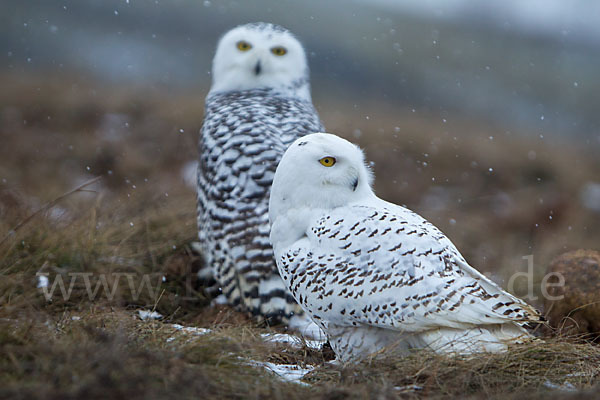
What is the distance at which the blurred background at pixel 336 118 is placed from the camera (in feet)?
17.3

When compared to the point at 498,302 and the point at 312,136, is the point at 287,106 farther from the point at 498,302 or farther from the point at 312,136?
the point at 498,302

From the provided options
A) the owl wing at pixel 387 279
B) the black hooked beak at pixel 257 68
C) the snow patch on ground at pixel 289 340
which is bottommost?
the snow patch on ground at pixel 289 340

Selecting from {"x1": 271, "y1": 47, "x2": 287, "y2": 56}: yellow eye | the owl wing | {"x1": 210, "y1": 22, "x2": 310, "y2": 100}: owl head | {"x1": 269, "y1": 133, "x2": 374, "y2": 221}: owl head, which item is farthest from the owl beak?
{"x1": 271, "y1": 47, "x2": 287, "y2": 56}: yellow eye

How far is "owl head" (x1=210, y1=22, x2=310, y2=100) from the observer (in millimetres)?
4188

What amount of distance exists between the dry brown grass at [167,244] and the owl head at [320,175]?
66 cm

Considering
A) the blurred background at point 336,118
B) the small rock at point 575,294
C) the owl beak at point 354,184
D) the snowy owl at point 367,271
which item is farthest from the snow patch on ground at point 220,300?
the small rock at point 575,294

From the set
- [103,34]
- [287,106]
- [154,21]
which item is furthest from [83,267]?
[154,21]

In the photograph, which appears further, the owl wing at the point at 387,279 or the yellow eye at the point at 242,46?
the yellow eye at the point at 242,46

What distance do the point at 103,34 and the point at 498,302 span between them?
15103 millimetres

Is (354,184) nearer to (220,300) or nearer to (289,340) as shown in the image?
(289,340)

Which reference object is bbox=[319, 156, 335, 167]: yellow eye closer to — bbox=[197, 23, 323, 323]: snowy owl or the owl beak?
the owl beak

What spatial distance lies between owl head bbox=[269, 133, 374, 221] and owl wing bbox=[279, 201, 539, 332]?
0.09 m

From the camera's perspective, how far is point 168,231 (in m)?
4.55

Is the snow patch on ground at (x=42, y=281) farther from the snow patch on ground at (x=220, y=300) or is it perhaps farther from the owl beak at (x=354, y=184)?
the owl beak at (x=354, y=184)
